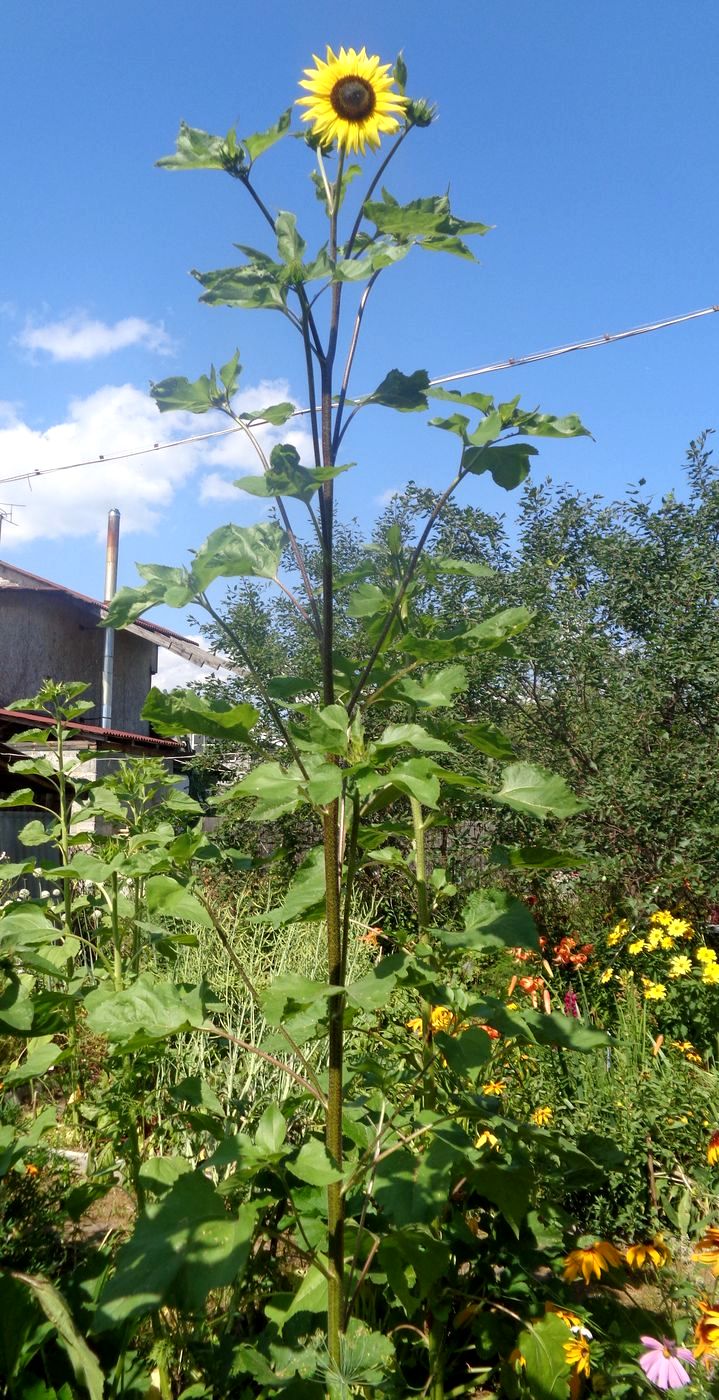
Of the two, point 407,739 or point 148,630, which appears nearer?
point 407,739

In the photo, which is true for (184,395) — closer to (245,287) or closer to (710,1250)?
(245,287)

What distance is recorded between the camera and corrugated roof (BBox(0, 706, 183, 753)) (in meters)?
8.33

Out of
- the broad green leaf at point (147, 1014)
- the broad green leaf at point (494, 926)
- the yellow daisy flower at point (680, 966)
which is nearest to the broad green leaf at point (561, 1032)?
the broad green leaf at point (494, 926)

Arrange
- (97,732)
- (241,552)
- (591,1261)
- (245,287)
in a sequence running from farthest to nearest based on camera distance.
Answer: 1. (97,732)
2. (591,1261)
3. (241,552)
4. (245,287)

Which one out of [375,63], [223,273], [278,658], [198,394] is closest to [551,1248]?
[198,394]

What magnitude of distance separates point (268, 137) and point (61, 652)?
1458cm

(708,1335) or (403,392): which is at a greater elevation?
(403,392)

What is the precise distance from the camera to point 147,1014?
4.32ft

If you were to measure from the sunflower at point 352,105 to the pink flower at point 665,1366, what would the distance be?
1.76m

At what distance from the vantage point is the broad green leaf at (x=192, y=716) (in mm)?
1170

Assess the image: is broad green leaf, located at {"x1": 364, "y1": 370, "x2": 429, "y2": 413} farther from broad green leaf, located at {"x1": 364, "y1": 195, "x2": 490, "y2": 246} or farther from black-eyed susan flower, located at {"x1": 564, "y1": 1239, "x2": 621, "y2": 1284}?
black-eyed susan flower, located at {"x1": 564, "y1": 1239, "x2": 621, "y2": 1284}

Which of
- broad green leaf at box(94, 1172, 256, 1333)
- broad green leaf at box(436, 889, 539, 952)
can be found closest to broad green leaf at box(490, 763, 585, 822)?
broad green leaf at box(436, 889, 539, 952)

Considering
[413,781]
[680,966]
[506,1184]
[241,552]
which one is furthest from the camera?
[680,966]

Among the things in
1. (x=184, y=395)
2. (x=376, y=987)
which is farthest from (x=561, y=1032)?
(x=184, y=395)
